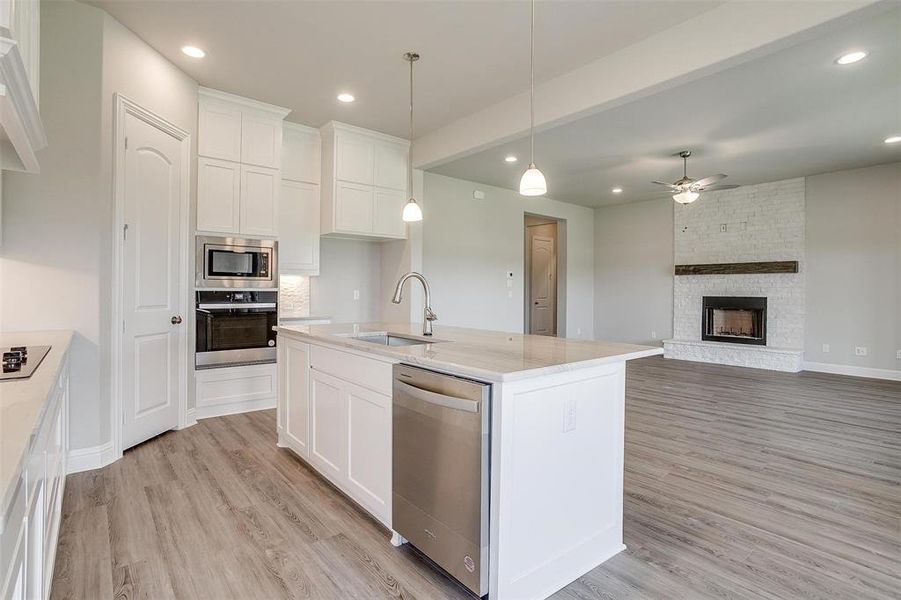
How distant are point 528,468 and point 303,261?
3953 mm

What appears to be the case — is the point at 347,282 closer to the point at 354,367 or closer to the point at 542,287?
the point at 354,367

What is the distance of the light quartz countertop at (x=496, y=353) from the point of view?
5.48 feet

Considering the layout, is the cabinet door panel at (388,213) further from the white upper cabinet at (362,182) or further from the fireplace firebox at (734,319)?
the fireplace firebox at (734,319)

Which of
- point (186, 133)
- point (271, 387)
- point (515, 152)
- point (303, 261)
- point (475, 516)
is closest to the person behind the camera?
point (475, 516)

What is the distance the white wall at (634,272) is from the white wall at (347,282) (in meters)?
5.09

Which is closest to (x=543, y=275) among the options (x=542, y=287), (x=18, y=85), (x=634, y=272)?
(x=542, y=287)

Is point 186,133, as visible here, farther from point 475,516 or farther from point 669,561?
point 669,561

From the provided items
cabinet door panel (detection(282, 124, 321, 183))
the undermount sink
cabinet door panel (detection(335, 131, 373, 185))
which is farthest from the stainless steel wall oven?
the undermount sink

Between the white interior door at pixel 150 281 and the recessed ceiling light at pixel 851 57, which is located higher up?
the recessed ceiling light at pixel 851 57

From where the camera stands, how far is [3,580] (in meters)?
0.77

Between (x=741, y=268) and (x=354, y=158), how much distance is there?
239 inches

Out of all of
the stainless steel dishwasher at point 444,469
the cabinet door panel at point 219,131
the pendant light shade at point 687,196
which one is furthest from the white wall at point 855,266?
the cabinet door panel at point 219,131

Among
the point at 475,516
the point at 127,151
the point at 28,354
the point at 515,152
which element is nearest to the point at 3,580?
the point at 475,516

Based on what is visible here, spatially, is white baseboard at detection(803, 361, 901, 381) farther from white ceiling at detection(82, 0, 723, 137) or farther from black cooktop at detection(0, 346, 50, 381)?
black cooktop at detection(0, 346, 50, 381)
